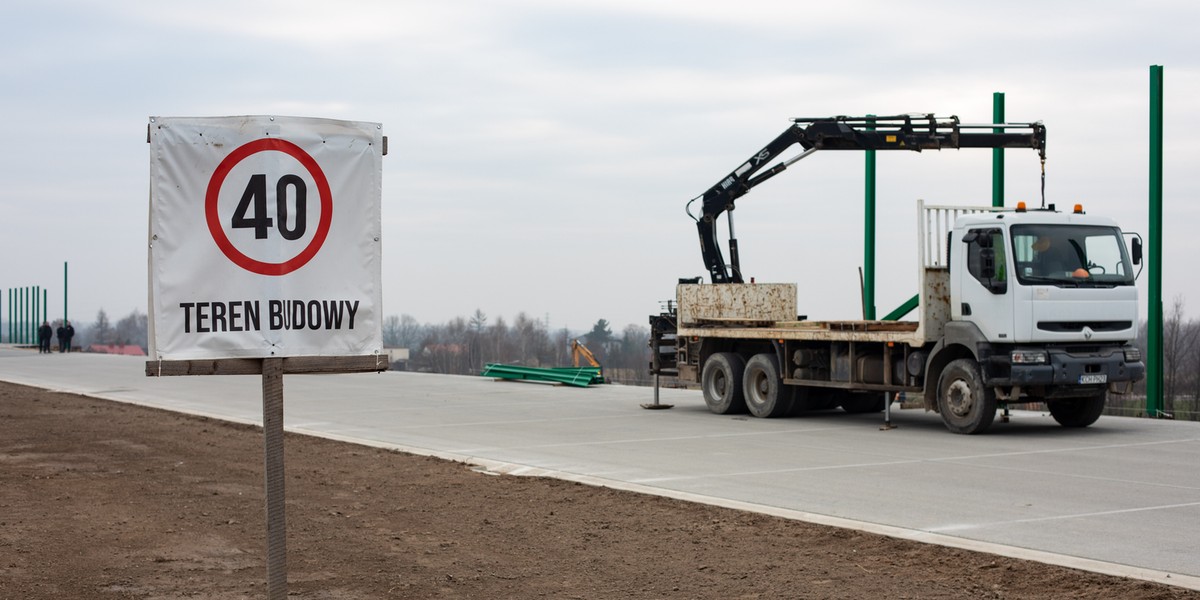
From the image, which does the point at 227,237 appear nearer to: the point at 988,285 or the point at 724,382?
the point at 988,285

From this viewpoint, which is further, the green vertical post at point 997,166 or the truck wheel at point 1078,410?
the green vertical post at point 997,166

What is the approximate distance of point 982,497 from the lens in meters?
11.8

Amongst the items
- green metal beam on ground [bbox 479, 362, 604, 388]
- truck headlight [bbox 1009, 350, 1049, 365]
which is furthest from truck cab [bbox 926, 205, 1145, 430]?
green metal beam on ground [bbox 479, 362, 604, 388]

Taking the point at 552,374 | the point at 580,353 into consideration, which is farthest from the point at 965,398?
the point at 580,353

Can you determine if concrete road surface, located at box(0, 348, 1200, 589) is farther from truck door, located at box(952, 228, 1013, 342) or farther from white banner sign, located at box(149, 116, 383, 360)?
white banner sign, located at box(149, 116, 383, 360)

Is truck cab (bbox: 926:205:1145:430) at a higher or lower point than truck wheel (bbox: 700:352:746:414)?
higher

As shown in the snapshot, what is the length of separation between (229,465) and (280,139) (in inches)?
344

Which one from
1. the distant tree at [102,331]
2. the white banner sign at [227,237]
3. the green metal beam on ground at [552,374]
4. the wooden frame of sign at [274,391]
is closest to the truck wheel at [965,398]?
the wooden frame of sign at [274,391]

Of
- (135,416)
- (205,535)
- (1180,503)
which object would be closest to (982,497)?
(1180,503)

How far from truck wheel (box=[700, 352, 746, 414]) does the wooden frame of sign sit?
16.2 m

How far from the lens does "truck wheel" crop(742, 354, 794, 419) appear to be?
2119 cm

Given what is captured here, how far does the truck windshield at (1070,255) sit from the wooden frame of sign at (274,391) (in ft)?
44.0

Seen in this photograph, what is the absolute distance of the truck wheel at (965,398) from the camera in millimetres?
17656

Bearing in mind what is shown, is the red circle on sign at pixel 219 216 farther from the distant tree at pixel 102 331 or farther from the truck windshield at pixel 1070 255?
the distant tree at pixel 102 331
